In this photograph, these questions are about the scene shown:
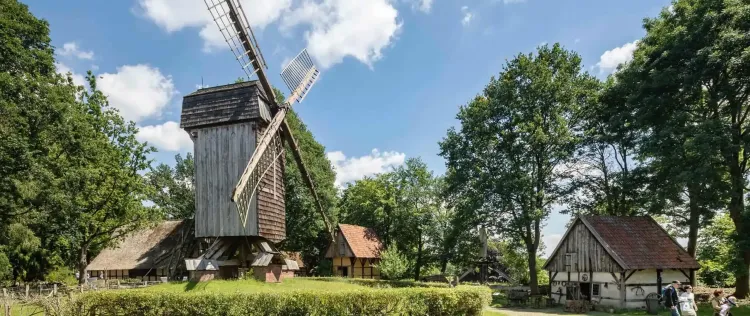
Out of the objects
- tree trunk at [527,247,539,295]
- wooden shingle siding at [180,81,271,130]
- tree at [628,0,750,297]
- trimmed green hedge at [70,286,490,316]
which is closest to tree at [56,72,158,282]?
wooden shingle siding at [180,81,271,130]

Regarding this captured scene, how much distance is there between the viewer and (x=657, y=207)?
24875mm

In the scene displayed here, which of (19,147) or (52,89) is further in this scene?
(52,89)

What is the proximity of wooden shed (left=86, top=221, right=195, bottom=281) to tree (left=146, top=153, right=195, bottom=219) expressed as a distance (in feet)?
43.3

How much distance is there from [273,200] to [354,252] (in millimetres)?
15787

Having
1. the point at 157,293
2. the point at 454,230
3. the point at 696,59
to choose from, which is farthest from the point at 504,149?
the point at 157,293

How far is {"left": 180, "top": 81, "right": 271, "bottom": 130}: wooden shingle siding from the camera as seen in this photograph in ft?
64.4

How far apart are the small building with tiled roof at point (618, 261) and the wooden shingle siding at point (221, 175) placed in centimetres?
1691

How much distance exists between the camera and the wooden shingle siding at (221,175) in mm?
19531

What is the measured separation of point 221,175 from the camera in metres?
19.8

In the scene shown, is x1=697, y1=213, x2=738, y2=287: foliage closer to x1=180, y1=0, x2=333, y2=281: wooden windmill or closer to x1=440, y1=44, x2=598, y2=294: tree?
x1=440, y1=44, x2=598, y2=294: tree

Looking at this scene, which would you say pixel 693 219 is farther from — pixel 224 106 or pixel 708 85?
pixel 224 106

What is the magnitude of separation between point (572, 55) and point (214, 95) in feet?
72.9

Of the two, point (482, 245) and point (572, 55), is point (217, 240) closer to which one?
point (482, 245)

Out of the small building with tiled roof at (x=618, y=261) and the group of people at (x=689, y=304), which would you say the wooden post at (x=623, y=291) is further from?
the group of people at (x=689, y=304)
